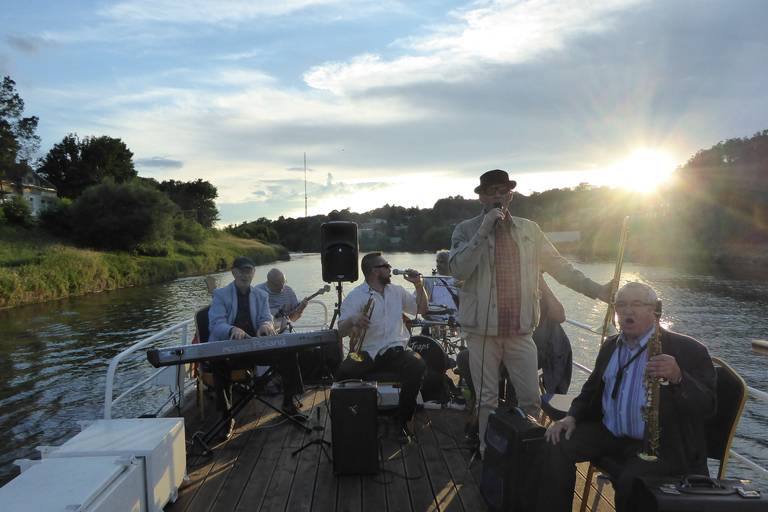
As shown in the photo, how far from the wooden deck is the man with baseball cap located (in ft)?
0.94

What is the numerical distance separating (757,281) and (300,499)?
3102 centimetres

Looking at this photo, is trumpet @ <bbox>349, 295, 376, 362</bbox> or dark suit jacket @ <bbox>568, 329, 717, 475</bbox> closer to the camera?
dark suit jacket @ <bbox>568, 329, 717, 475</bbox>

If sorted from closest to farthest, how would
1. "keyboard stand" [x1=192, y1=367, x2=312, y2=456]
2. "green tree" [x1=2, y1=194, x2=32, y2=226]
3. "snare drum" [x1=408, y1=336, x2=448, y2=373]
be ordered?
"keyboard stand" [x1=192, y1=367, x2=312, y2=456], "snare drum" [x1=408, y1=336, x2=448, y2=373], "green tree" [x1=2, y1=194, x2=32, y2=226]

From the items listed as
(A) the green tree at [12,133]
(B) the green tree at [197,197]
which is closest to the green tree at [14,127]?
(A) the green tree at [12,133]

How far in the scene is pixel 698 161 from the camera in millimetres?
41000

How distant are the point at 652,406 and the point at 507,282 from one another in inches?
39.4

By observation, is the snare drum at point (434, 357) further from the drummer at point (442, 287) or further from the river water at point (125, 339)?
the river water at point (125, 339)

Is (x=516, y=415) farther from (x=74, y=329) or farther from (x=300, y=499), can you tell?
(x=74, y=329)

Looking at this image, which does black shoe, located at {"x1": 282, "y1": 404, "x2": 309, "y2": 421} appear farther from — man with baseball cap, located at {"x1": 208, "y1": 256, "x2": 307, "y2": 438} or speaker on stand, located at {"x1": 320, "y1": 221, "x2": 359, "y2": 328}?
speaker on stand, located at {"x1": 320, "y1": 221, "x2": 359, "y2": 328}

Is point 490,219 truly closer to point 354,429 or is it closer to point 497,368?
Answer: point 497,368

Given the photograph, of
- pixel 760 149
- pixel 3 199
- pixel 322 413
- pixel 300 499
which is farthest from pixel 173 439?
pixel 760 149

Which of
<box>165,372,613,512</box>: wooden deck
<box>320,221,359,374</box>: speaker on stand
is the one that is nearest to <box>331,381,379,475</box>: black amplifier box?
<box>165,372,613,512</box>: wooden deck

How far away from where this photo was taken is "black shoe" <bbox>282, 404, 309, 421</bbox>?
362cm

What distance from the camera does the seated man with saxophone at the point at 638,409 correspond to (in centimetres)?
179
